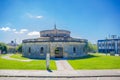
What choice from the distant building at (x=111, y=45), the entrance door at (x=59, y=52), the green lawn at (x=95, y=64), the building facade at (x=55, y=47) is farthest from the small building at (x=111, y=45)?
the green lawn at (x=95, y=64)

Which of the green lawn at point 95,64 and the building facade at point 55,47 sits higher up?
the building facade at point 55,47

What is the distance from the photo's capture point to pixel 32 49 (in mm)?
34000

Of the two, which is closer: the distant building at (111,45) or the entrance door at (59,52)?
the entrance door at (59,52)

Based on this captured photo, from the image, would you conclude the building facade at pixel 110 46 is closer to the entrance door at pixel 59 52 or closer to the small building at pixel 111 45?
the small building at pixel 111 45

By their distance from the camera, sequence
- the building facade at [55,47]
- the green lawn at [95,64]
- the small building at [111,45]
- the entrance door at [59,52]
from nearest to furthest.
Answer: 1. the green lawn at [95,64]
2. the building facade at [55,47]
3. the entrance door at [59,52]
4. the small building at [111,45]

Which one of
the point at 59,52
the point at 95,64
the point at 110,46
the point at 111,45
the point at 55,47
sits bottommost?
the point at 110,46

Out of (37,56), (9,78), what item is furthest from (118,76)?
(37,56)

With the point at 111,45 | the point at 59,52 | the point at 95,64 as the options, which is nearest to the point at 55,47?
the point at 59,52

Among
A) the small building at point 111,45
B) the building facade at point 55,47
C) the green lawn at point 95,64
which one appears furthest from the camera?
the small building at point 111,45

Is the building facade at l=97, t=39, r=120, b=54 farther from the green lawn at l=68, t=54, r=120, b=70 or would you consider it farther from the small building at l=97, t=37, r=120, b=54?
the green lawn at l=68, t=54, r=120, b=70

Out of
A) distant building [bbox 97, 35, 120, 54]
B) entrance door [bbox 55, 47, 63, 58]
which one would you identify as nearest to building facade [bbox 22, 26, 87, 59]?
entrance door [bbox 55, 47, 63, 58]

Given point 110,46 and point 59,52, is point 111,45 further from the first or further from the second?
point 59,52

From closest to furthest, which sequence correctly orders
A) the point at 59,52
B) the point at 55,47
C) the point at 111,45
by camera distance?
the point at 55,47 → the point at 59,52 → the point at 111,45

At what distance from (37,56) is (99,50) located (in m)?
65.9
